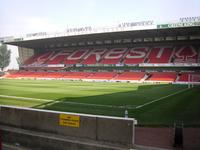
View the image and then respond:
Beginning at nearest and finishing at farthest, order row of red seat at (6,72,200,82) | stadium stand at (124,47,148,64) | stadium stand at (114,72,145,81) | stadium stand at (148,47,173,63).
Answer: row of red seat at (6,72,200,82) < stadium stand at (114,72,145,81) < stadium stand at (148,47,173,63) < stadium stand at (124,47,148,64)

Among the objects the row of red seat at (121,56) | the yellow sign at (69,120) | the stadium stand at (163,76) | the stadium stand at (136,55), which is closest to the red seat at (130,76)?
the stadium stand at (163,76)

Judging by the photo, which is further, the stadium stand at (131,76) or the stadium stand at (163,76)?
the stadium stand at (131,76)

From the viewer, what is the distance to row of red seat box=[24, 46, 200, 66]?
50219 millimetres

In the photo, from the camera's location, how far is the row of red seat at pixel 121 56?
50219 mm

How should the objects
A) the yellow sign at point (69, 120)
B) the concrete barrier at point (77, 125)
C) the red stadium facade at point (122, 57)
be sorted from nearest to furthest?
the concrete barrier at point (77, 125)
the yellow sign at point (69, 120)
the red stadium facade at point (122, 57)

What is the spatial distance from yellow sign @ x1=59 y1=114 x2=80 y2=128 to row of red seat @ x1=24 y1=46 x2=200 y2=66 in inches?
1703

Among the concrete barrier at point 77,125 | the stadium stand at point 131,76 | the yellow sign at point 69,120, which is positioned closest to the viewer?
the concrete barrier at point 77,125

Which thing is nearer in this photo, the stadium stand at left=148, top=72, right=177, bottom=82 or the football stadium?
the football stadium

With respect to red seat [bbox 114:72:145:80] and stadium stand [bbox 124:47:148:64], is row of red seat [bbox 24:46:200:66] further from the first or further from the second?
red seat [bbox 114:72:145:80]

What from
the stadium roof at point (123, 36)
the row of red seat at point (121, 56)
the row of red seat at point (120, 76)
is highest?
the stadium roof at point (123, 36)

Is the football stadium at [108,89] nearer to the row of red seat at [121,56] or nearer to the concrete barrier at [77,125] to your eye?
the concrete barrier at [77,125]

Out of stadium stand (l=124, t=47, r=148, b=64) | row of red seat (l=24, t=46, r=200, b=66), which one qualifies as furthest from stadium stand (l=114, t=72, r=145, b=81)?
stadium stand (l=124, t=47, r=148, b=64)

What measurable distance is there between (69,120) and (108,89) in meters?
22.0

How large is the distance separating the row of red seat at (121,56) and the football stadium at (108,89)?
21 centimetres
